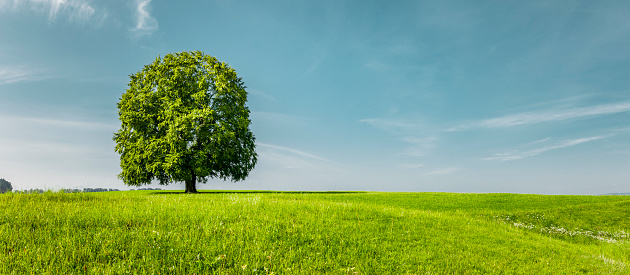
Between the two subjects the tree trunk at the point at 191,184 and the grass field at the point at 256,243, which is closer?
the grass field at the point at 256,243

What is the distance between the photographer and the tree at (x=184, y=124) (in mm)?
30906

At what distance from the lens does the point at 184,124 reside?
99.7 feet

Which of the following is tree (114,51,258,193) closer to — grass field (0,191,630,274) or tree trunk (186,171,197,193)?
tree trunk (186,171,197,193)

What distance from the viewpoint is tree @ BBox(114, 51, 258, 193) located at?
30906 mm

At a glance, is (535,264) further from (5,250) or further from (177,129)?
(177,129)

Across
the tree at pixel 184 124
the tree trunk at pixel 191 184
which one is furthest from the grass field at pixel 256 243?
the tree trunk at pixel 191 184

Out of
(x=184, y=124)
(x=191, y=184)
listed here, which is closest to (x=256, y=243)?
(x=184, y=124)

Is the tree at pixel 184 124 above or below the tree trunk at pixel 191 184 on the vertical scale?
above

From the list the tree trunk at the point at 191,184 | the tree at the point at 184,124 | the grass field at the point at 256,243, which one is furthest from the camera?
the tree trunk at the point at 191,184

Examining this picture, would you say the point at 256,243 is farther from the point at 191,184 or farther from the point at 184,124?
the point at 191,184

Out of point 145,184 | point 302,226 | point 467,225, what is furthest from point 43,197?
point 145,184

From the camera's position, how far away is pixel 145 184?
3444 cm

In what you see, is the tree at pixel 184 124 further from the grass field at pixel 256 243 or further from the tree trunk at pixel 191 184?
the grass field at pixel 256 243

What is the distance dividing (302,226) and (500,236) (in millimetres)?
9085
